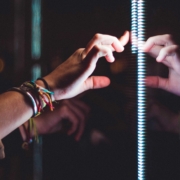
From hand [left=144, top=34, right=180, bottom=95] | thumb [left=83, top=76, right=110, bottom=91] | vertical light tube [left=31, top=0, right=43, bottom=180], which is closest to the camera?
hand [left=144, top=34, right=180, bottom=95]

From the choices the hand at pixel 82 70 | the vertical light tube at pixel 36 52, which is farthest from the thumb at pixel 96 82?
the vertical light tube at pixel 36 52

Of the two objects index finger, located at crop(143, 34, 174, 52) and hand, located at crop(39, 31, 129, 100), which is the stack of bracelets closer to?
hand, located at crop(39, 31, 129, 100)

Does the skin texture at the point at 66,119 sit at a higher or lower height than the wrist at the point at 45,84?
lower

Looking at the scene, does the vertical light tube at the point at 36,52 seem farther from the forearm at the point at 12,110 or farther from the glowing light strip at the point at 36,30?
the forearm at the point at 12,110

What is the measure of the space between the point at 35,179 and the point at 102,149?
36 centimetres

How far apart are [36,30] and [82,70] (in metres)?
0.31

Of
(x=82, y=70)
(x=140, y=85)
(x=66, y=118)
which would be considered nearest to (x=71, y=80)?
(x=82, y=70)

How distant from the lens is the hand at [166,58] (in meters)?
0.85

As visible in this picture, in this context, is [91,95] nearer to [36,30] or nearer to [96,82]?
[96,82]

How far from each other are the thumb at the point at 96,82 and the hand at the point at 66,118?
0.08m

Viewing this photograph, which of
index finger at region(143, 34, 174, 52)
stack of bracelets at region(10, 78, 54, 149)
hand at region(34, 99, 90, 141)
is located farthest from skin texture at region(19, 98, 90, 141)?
index finger at region(143, 34, 174, 52)

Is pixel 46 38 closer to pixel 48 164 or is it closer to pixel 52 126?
pixel 52 126

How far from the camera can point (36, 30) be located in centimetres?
110

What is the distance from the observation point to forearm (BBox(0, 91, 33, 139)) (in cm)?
90
